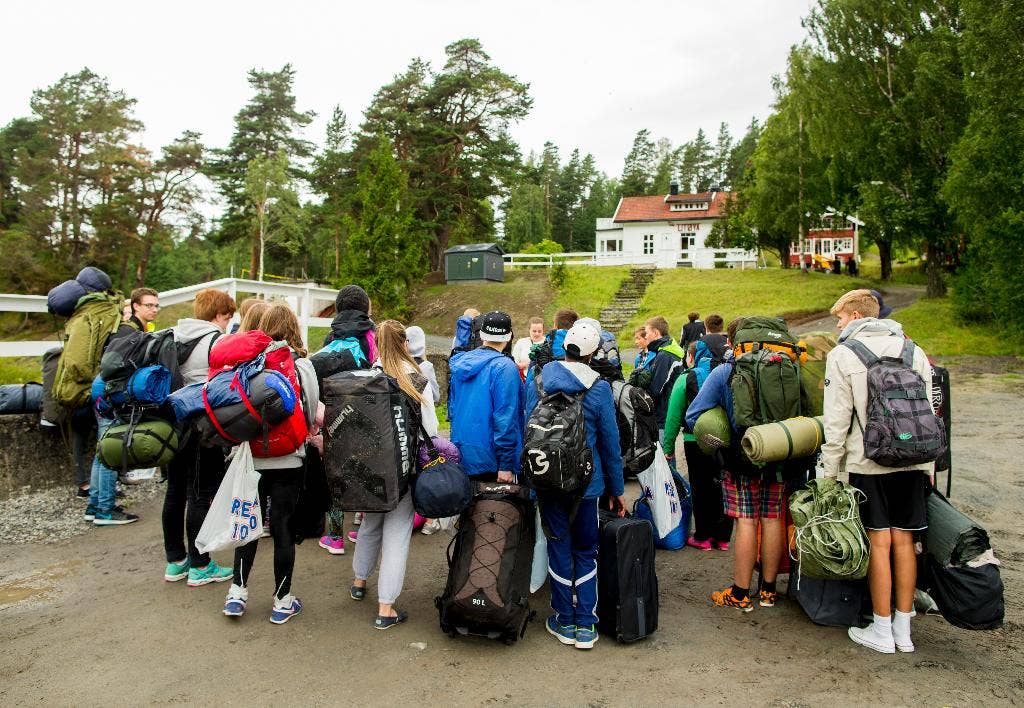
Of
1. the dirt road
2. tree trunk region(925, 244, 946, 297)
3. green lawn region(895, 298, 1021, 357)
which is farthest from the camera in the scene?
tree trunk region(925, 244, 946, 297)

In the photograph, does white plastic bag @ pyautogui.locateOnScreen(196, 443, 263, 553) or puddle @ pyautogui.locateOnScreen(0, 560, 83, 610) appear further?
puddle @ pyautogui.locateOnScreen(0, 560, 83, 610)

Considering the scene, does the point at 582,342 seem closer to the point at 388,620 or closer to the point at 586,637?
the point at 586,637

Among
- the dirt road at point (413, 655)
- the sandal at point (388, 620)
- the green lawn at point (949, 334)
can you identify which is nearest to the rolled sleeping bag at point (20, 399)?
the dirt road at point (413, 655)

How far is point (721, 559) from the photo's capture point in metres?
5.10

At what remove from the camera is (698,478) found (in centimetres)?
523

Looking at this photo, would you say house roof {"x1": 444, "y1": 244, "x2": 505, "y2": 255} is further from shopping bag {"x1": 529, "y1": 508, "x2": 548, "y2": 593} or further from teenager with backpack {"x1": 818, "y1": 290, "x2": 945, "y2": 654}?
teenager with backpack {"x1": 818, "y1": 290, "x2": 945, "y2": 654}

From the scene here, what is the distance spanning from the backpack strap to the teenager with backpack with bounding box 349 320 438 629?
2.50 meters

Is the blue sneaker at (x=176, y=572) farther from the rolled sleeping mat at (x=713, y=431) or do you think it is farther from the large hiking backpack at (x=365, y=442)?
the rolled sleeping mat at (x=713, y=431)

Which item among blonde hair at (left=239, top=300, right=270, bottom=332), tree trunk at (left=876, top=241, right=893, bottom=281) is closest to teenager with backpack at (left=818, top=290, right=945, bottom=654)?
blonde hair at (left=239, top=300, right=270, bottom=332)

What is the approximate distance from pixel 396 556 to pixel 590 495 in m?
1.23

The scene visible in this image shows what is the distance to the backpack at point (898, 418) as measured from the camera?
3475mm

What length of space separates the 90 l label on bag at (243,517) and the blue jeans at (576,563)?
65.7 inches

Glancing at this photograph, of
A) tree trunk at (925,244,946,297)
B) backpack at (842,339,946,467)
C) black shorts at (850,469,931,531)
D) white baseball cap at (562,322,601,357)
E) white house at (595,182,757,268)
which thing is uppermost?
white house at (595,182,757,268)

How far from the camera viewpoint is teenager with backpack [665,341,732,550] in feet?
16.9
